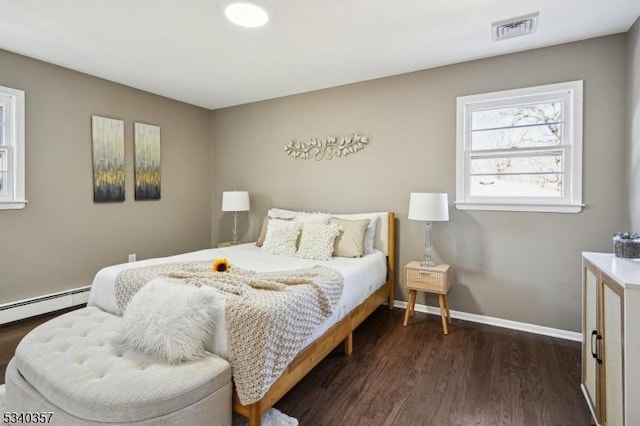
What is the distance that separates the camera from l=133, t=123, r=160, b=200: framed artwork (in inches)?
159

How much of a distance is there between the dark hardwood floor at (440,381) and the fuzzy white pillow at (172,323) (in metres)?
0.71

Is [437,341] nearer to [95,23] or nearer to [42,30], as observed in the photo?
[95,23]

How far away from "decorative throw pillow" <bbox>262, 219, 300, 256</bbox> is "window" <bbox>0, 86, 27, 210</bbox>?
230 cm

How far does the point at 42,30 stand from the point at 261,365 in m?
3.07

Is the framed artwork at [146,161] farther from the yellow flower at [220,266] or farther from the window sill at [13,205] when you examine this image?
the yellow flower at [220,266]

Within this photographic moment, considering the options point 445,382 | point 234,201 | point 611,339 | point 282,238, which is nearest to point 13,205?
point 234,201

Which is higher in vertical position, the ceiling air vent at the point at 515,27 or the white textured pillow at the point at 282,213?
the ceiling air vent at the point at 515,27

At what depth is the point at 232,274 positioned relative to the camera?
236cm

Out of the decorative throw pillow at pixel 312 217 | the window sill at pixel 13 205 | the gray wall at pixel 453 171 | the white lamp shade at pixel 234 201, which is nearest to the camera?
the gray wall at pixel 453 171

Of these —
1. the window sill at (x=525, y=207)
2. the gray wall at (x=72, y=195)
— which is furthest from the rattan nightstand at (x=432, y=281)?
the gray wall at (x=72, y=195)

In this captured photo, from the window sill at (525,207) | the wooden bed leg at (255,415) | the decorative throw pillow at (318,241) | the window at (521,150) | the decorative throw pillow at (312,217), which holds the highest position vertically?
the window at (521,150)

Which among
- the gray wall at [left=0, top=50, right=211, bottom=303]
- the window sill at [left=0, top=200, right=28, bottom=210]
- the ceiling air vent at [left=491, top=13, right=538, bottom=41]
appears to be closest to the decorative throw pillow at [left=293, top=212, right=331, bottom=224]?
the gray wall at [left=0, top=50, right=211, bottom=303]

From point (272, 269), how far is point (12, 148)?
8.78 feet

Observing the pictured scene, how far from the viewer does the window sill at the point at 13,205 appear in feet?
9.71
